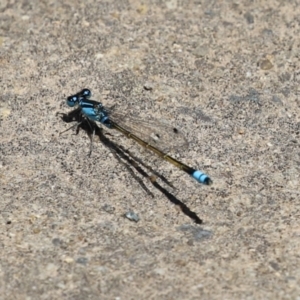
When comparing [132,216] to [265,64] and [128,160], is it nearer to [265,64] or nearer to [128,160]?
[128,160]

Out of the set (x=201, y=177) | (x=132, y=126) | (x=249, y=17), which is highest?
(x=249, y=17)

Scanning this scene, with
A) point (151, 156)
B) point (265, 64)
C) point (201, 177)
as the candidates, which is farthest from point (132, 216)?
point (265, 64)

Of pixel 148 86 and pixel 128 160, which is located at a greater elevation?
pixel 148 86

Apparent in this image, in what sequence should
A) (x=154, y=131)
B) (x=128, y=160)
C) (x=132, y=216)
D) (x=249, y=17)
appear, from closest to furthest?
(x=132, y=216) < (x=128, y=160) < (x=154, y=131) < (x=249, y=17)

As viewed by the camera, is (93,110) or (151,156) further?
(93,110)

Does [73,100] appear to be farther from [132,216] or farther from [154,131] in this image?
[132,216]

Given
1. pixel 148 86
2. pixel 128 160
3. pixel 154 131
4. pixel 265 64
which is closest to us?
pixel 128 160
